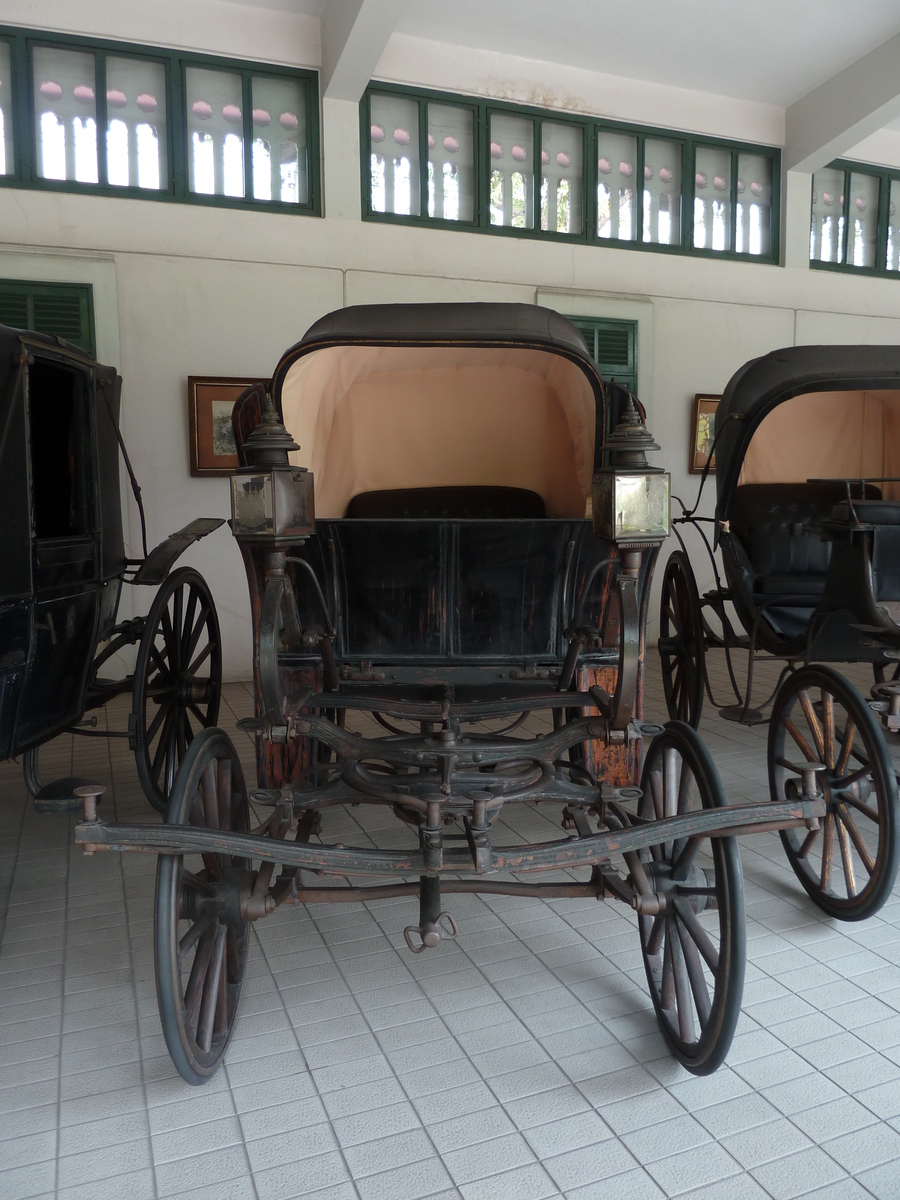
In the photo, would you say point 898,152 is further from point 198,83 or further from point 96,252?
point 96,252

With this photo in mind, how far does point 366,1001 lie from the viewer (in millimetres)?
2238

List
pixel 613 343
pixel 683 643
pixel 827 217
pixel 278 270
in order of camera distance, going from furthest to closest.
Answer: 1. pixel 827 217
2. pixel 613 343
3. pixel 278 270
4. pixel 683 643

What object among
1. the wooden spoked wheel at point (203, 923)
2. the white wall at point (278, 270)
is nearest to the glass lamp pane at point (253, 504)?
the wooden spoked wheel at point (203, 923)

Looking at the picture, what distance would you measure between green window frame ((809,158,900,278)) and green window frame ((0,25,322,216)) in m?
4.22

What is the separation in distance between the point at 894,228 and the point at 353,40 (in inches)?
197

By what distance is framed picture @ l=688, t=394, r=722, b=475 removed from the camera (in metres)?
7.12

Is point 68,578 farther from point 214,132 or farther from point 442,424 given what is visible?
point 214,132

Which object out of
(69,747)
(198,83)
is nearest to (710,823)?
(69,747)

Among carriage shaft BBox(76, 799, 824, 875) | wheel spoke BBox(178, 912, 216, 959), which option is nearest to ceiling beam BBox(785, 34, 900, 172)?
carriage shaft BBox(76, 799, 824, 875)

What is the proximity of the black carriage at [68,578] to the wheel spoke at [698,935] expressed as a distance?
4.99 ft

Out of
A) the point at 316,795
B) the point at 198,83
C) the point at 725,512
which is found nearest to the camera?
the point at 316,795

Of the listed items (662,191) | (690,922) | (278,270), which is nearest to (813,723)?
(690,922)

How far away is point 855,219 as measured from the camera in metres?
7.72

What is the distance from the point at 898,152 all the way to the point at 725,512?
5837 millimetres
